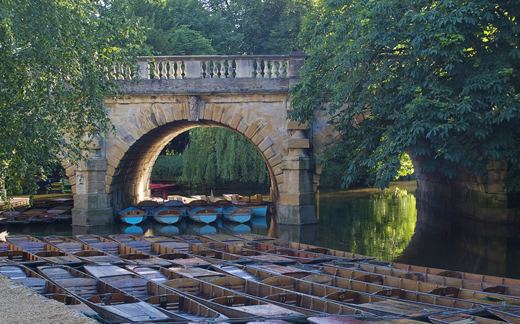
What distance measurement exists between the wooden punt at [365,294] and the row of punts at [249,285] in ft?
0.04

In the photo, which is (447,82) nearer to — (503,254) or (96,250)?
(503,254)

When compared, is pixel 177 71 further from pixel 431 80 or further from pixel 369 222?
pixel 431 80

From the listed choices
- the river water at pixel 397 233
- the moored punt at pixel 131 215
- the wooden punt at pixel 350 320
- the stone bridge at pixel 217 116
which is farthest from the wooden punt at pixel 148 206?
the wooden punt at pixel 350 320

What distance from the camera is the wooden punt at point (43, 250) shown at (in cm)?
1201

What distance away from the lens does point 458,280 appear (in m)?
10.0

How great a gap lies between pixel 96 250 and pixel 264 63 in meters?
7.71

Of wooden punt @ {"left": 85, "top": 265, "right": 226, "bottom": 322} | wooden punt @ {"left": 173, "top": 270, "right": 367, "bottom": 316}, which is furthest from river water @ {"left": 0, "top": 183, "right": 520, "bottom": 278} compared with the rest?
wooden punt @ {"left": 85, "top": 265, "right": 226, "bottom": 322}

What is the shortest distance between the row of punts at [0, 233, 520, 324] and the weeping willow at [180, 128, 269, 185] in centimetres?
1342

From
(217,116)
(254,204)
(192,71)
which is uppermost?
(192,71)

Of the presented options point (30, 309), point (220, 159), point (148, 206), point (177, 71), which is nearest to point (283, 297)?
point (30, 309)

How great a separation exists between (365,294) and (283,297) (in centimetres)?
98

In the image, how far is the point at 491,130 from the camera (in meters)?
13.3

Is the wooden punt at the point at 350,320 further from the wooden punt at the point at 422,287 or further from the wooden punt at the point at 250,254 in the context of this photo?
the wooden punt at the point at 250,254

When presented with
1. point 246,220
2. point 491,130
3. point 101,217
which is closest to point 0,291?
point 491,130
